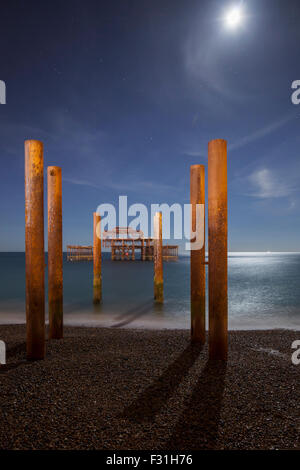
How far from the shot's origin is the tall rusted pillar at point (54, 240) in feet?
16.0

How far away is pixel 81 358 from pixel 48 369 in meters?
0.55

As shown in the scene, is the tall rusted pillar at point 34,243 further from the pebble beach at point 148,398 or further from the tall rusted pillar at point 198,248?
the tall rusted pillar at point 198,248

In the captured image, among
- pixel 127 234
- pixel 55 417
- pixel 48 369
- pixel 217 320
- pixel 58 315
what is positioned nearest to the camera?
pixel 55 417

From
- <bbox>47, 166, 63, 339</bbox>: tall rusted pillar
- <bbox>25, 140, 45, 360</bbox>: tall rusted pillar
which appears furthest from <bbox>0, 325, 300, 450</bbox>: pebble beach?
<bbox>47, 166, 63, 339</bbox>: tall rusted pillar

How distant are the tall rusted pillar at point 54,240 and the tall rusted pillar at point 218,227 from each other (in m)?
2.61

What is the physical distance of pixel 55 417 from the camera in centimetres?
260

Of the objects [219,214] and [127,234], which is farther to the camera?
[127,234]

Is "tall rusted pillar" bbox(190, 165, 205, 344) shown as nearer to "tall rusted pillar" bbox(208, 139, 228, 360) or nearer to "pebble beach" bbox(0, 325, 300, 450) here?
"pebble beach" bbox(0, 325, 300, 450)

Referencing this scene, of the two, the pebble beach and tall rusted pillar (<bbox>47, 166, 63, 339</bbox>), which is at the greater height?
tall rusted pillar (<bbox>47, 166, 63, 339</bbox>)

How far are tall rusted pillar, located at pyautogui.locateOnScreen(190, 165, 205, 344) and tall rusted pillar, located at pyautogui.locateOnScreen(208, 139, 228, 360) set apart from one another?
69 cm

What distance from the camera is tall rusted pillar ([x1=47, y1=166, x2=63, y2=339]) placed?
4.87 meters

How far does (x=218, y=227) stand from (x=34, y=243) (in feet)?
8.27
